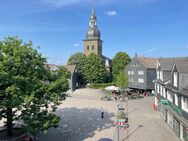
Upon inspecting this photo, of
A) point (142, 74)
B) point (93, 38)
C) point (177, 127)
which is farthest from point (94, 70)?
point (177, 127)

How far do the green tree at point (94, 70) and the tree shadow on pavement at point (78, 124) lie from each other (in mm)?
30419

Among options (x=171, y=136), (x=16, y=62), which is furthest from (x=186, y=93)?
(x=16, y=62)

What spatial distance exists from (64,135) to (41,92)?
6883 millimetres

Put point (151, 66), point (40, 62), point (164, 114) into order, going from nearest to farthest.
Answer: point (40, 62) → point (164, 114) → point (151, 66)

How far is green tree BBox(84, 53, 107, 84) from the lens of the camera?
6800 centimetres

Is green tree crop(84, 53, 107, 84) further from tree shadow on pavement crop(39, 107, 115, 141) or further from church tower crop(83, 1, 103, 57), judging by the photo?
tree shadow on pavement crop(39, 107, 115, 141)

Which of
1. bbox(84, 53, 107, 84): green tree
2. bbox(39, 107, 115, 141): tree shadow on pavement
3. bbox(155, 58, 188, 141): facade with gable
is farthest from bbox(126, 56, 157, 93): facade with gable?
bbox(155, 58, 188, 141): facade with gable

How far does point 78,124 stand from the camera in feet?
93.1

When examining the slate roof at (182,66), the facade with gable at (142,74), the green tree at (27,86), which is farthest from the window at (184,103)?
the facade with gable at (142,74)

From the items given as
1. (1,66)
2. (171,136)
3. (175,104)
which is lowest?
(171,136)

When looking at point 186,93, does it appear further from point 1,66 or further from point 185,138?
point 1,66

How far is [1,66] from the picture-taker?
17.1 m

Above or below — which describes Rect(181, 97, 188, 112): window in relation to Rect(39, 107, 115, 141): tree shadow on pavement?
above

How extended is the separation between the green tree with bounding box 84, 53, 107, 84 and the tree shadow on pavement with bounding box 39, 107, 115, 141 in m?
30.4
